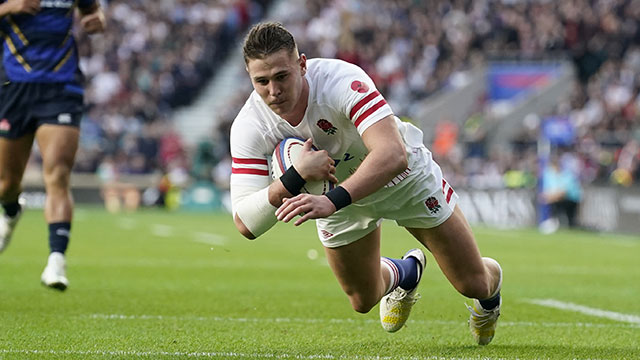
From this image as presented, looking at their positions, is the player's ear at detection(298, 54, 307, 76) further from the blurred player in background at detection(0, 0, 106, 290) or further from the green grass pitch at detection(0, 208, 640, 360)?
the blurred player in background at detection(0, 0, 106, 290)

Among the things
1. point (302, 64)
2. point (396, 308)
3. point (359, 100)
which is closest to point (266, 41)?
point (302, 64)

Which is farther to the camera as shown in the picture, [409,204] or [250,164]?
[409,204]

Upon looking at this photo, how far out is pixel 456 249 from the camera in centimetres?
568

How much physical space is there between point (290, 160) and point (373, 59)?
1072 inches

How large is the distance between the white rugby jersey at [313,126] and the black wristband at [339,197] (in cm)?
44

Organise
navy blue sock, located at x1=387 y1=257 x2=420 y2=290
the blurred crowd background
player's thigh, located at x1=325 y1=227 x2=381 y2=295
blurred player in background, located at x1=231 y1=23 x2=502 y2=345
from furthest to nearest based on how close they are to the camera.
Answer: the blurred crowd background, navy blue sock, located at x1=387 y1=257 x2=420 y2=290, player's thigh, located at x1=325 y1=227 x2=381 y2=295, blurred player in background, located at x1=231 y1=23 x2=502 y2=345

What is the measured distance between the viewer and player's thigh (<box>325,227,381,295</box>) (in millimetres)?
5887

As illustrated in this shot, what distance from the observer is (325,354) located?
528cm

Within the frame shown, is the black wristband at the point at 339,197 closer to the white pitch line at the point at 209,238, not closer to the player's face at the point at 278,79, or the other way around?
the player's face at the point at 278,79

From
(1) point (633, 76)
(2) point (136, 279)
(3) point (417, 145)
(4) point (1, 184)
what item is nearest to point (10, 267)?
(2) point (136, 279)

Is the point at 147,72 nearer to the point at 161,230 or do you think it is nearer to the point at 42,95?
the point at 161,230

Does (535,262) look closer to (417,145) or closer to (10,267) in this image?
(10,267)

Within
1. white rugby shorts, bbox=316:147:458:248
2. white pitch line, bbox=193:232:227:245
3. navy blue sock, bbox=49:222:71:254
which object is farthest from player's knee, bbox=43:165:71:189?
white pitch line, bbox=193:232:227:245

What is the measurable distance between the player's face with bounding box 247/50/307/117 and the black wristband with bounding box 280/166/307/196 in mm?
319
